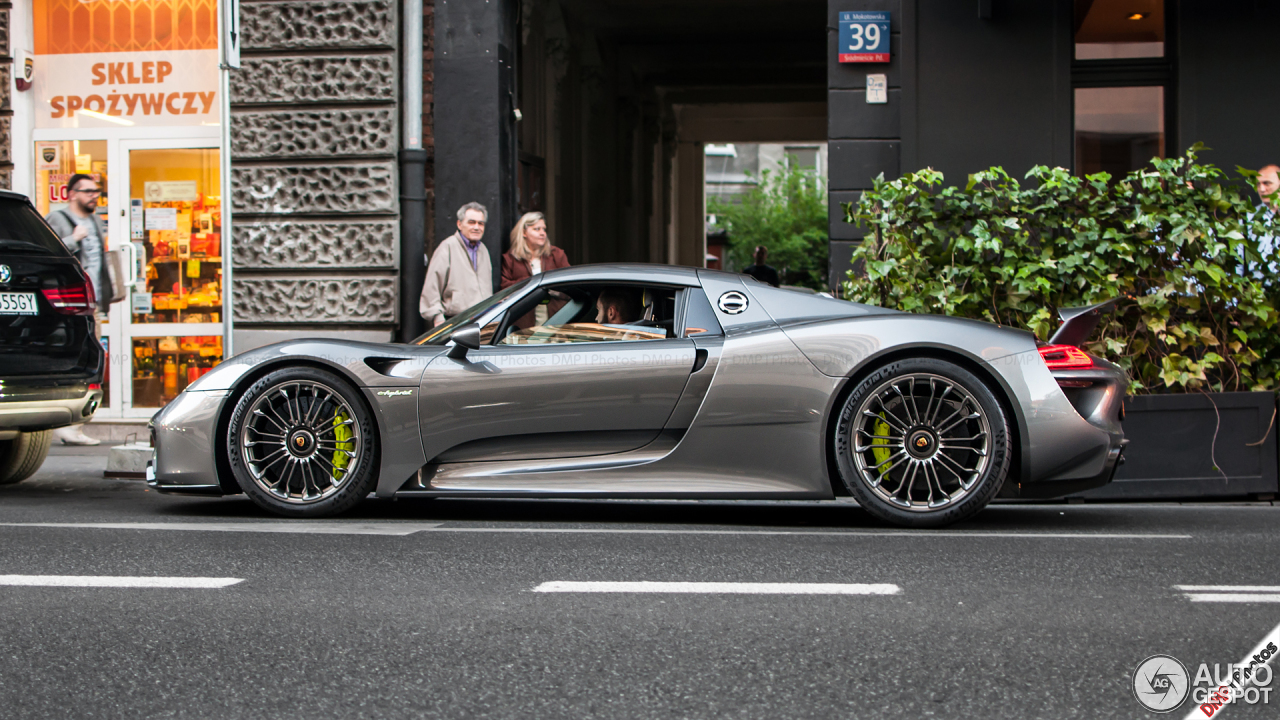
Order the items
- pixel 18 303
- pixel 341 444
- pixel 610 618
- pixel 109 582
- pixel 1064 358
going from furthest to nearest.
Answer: pixel 18 303 → pixel 341 444 → pixel 1064 358 → pixel 109 582 → pixel 610 618

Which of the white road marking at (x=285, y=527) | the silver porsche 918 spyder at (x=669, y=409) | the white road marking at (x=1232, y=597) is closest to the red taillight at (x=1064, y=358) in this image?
the silver porsche 918 spyder at (x=669, y=409)

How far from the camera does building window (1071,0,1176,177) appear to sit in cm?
977

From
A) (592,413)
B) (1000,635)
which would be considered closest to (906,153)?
(592,413)

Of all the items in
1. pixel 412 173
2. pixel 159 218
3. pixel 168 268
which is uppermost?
pixel 412 173

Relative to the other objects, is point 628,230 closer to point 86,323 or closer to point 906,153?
point 906,153

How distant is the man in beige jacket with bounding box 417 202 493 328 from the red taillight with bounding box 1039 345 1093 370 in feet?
16.6

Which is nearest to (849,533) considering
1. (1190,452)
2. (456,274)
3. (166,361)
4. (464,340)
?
(464,340)

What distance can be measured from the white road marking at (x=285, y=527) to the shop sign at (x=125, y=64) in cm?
598

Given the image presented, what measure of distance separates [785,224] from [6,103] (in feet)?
144

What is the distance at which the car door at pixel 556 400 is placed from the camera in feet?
17.3

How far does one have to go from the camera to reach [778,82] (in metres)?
21.0

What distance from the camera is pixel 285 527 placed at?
5.23m

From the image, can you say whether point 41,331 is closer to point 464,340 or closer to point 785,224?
point 464,340

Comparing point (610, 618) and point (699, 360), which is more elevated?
point (699, 360)
